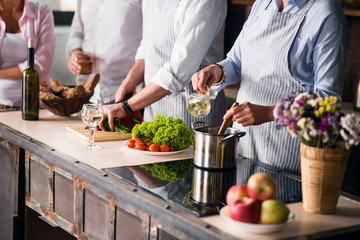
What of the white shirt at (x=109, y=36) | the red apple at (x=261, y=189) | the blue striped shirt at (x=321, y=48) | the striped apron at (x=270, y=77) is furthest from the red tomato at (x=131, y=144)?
the white shirt at (x=109, y=36)

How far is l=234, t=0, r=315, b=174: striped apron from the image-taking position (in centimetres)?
231

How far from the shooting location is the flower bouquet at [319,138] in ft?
5.31

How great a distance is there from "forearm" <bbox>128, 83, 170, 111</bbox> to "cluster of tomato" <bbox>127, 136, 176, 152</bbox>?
311mm

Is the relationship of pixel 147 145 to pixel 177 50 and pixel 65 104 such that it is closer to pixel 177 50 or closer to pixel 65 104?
pixel 177 50

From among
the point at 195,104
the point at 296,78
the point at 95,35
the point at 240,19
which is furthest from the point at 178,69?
the point at 240,19

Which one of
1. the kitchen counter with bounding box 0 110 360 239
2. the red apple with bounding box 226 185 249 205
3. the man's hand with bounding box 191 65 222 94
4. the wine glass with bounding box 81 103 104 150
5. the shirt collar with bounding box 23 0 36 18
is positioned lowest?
the kitchen counter with bounding box 0 110 360 239

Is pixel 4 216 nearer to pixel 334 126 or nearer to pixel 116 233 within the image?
pixel 116 233

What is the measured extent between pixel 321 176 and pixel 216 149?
47 cm

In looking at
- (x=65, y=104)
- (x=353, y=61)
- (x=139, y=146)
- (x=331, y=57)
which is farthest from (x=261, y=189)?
(x=353, y=61)

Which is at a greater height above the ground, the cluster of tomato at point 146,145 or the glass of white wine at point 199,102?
the glass of white wine at point 199,102

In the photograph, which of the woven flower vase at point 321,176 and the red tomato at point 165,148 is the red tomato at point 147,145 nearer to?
the red tomato at point 165,148

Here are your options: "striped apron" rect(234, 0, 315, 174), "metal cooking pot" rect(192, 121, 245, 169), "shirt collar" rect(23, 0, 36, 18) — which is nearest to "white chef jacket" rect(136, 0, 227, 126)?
"striped apron" rect(234, 0, 315, 174)

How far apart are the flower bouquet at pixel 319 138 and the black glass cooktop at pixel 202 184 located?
149mm

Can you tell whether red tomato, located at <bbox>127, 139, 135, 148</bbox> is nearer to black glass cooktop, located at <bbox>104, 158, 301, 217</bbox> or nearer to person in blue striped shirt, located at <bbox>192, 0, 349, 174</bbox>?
black glass cooktop, located at <bbox>104, 158, 301, 217</bbox>
